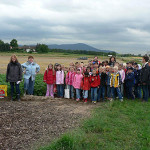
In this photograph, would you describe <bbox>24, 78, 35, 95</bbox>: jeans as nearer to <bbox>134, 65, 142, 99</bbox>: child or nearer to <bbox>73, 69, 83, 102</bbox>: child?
<bbox>73, 69, 83, 102</bbox>: child

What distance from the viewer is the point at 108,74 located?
26.9ft

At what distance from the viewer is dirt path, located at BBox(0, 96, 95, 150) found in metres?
4.05

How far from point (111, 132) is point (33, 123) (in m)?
2.15

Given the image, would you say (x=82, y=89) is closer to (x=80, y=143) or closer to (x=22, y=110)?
(x=22, y=110)

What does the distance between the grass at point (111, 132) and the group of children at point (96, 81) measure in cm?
158

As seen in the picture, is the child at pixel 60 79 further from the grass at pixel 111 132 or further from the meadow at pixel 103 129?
the grass at pixel 111 132

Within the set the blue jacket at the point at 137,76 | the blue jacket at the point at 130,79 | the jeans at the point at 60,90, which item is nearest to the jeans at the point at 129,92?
the blue jacket at the point at 130,79

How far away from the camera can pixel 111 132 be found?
4652 mm

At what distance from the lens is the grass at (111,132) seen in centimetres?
384

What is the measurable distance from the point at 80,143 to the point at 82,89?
4.49m

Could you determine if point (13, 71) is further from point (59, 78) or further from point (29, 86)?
point (59, 78)

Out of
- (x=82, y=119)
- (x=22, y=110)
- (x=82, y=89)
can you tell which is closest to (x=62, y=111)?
(x=82, y=119)

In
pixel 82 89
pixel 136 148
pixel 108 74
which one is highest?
pixel 108 74

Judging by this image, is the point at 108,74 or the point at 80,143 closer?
the point at 80,143
